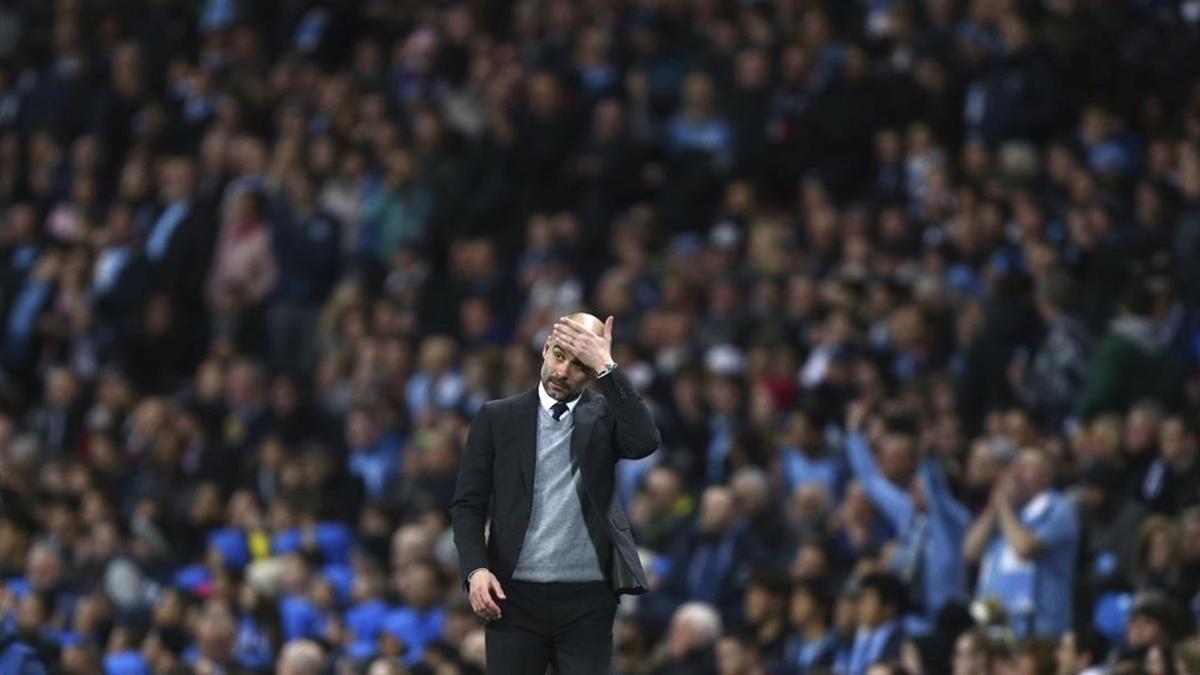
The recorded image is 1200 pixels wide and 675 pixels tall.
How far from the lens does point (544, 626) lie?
27.1 feet

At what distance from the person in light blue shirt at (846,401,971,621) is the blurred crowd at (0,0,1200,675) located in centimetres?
3

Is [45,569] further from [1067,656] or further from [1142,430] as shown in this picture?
[1067,656]

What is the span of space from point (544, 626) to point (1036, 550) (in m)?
4.38

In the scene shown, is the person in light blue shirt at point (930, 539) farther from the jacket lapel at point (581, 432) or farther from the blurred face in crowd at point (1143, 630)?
the jacket lapel at point (581, 432)

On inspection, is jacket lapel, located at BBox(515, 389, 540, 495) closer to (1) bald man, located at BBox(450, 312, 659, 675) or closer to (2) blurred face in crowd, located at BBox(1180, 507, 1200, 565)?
(1) bald man, located at BBox(450, 312, 659, 675)

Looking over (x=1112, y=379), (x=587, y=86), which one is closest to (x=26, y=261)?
(x=587, y=86)

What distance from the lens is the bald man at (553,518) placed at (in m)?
8.22

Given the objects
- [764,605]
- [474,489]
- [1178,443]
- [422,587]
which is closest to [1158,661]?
[1178,443]

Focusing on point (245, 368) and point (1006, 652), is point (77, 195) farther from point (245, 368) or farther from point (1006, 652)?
point (1006, 652)

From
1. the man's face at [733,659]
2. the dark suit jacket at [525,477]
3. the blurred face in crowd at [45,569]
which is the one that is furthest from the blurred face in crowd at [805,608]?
the blurred face in crowd at [45,569]

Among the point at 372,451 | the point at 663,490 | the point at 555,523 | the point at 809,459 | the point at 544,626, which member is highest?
the point at 372,451

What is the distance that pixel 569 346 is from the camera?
8.02 m

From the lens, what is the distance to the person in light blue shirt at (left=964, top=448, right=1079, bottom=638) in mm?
12008

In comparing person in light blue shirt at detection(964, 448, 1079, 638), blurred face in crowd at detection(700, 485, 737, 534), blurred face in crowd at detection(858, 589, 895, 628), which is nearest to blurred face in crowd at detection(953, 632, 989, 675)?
blurred face in crowd at detection(858, 589, 895, 628)
